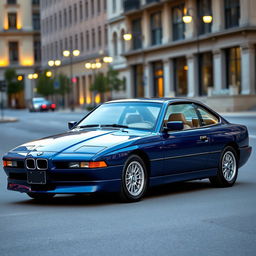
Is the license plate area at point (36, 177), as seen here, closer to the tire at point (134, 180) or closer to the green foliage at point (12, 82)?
the tire at point (134, 180)

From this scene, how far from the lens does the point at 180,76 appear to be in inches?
2744

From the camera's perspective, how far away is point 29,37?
133500mm

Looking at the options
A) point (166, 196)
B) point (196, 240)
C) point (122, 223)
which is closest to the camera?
point (196, 240)

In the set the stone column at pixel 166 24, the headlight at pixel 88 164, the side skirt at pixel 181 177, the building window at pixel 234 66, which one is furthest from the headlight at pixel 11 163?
the stone column at pixel 166 24

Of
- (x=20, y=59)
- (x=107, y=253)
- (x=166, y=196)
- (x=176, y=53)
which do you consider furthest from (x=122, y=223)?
(x=20, y=59)

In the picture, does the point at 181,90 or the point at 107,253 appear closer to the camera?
the point at 107,253

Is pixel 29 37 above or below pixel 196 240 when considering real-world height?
above

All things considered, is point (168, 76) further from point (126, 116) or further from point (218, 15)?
point (126, 116)

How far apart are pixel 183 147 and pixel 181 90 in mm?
57979

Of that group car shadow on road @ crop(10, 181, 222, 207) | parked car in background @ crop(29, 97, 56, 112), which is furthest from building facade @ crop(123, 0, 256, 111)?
car shadow on road @ crop(10, 181, 222, 207)

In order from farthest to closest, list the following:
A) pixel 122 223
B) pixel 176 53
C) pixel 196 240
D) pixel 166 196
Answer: pixel 176 53 < pixel 166 196 < pixel 122 223 < pixel 196 240

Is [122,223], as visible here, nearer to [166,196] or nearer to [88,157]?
[88,157]

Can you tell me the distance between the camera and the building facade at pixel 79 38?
3588 inches

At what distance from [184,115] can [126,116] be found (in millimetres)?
930
